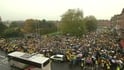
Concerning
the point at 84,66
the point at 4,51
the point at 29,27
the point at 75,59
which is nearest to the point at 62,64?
the point at 75,59

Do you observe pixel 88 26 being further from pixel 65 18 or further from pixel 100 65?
pixel 100 65

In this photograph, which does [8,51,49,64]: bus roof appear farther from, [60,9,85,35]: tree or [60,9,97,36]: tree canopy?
[60,9,85,35]: tree

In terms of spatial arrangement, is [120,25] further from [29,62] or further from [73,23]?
[29,62]

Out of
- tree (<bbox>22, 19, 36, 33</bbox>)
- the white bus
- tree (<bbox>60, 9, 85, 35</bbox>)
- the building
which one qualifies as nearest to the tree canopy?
tree (<bbox>60, 9, 85, 35</bbox>)

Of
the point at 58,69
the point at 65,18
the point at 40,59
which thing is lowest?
the point at 58,69

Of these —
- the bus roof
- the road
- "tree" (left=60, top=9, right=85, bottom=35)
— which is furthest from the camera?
"tree" (left=60, top=9, right=85, bottom=35)

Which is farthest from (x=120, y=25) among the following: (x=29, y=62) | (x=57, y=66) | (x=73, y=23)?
(x=29, y=62)
